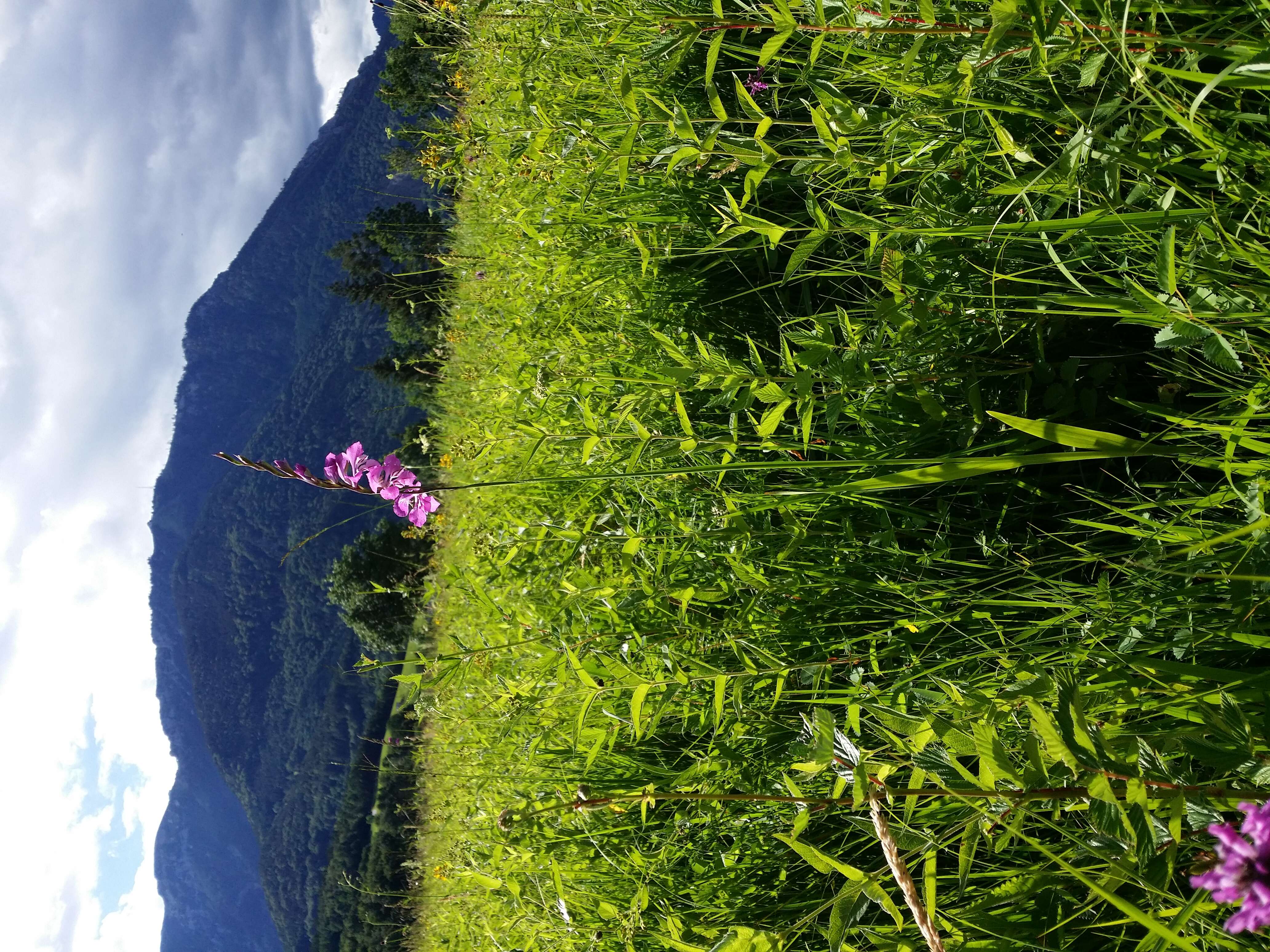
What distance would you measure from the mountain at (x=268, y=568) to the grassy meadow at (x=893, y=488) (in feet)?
89.2

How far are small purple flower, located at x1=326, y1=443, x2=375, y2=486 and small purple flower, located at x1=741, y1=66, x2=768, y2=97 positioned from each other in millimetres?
1845

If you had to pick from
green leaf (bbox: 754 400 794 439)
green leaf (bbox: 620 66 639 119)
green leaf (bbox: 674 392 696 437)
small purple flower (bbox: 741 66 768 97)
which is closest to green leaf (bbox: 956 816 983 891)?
green leaf (bbox: 754 400 794 439)

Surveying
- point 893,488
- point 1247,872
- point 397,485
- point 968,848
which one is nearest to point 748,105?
point 893,488

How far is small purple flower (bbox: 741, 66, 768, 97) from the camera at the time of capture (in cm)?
262

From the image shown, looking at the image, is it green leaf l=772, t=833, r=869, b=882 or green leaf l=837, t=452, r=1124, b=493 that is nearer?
green leaf l=772, t=833, r=869, b=882

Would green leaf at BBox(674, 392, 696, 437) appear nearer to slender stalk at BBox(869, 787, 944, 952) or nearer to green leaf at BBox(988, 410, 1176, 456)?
green leaf at BBox(988, 410, 1176, 456)

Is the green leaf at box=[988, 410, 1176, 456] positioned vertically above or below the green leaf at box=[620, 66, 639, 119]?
below

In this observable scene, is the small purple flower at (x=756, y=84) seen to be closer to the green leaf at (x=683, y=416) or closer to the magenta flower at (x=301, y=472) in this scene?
the green leaf at (x=683, y=416)

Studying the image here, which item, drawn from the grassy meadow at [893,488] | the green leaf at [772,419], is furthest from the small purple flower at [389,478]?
the green leaf at [772,419]

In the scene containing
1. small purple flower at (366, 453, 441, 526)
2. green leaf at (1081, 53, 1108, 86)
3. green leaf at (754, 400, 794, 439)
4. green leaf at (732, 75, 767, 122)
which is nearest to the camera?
green leaf at (1081, 53, 1108, 86)

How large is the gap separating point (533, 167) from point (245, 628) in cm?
7641

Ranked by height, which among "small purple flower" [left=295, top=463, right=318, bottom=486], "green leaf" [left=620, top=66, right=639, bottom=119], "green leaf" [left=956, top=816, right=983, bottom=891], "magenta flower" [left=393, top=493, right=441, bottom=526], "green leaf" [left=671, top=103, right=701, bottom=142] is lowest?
"green leaf" [left=956, top=816, right=983, bottom=891]

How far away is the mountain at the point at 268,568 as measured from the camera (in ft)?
162

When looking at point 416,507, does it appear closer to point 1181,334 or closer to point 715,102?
point 715,102
